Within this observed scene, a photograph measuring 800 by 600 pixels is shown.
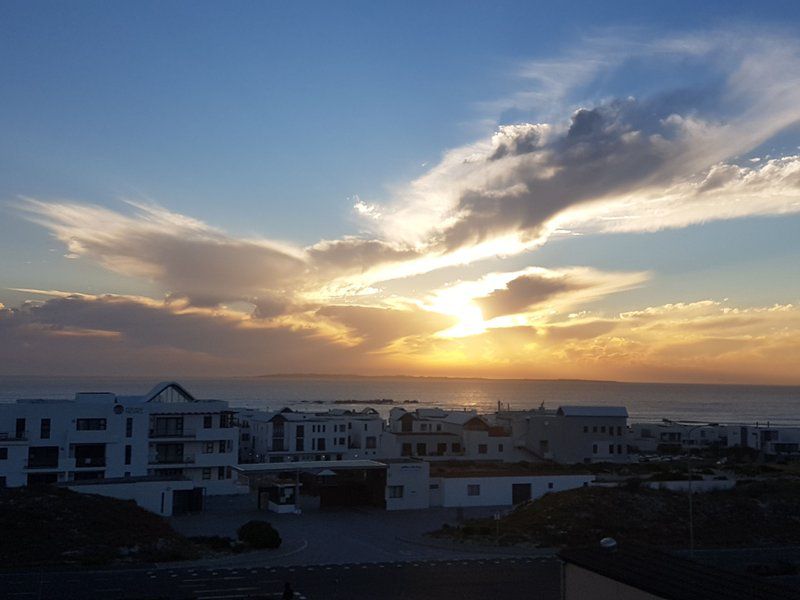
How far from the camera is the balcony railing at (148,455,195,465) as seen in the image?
178 ft

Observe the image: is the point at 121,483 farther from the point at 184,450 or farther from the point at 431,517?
the point at 431,517

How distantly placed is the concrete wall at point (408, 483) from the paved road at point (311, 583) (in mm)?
17702

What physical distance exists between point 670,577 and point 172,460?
147 feet

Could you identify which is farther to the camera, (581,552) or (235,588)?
(235,588)

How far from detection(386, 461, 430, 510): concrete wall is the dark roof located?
30538 millimetres

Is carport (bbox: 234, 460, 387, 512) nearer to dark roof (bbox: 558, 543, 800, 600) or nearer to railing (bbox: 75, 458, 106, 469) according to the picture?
railing (bbox: 75, 458, 106, 469)

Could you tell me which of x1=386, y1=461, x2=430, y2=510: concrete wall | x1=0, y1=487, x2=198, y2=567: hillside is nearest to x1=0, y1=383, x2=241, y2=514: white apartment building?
x1=0, y1=487, x2=198, y2=567: hillside

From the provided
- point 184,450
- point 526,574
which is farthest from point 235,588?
point 184,450

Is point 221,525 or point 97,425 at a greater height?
point 97,425

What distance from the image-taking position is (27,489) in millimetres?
38469

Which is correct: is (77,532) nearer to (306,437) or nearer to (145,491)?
(145,491)

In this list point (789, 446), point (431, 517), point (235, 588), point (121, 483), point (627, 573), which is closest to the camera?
point (627, 573)

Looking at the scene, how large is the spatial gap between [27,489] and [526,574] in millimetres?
24938

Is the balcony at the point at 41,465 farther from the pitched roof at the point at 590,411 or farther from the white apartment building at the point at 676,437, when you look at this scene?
the white apartment building at the point at 676,437
